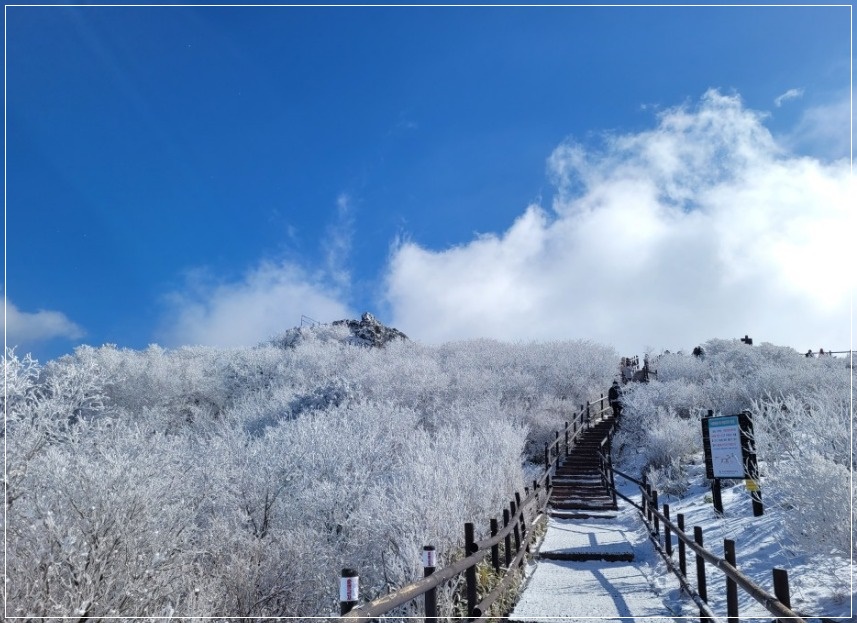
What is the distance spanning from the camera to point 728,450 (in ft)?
36.3

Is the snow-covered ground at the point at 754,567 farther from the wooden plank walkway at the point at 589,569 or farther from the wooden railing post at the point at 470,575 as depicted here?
the wooden railing post at the point at 470,575

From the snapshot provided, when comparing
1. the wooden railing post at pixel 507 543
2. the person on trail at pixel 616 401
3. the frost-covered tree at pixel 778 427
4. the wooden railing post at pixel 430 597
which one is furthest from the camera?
the person on trail at pixel 616 401

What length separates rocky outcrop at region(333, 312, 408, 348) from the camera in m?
51.8

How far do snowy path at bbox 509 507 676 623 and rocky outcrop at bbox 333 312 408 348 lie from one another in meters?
39.6

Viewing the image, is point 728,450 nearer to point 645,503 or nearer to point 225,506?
point 645,503

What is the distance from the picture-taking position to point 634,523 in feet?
43.0

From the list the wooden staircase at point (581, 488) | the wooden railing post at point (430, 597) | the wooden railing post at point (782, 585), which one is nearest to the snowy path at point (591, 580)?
the wooden staircase at point (581, 488)

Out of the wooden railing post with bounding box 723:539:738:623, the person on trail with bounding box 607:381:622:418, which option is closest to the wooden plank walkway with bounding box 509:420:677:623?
the wooden railing post with bounding box 723:539:738:623

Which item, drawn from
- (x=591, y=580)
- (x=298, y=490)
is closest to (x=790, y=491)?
(x=591, y=580)

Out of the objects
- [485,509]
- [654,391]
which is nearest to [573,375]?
[654,391]

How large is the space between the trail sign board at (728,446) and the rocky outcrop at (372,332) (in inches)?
1591

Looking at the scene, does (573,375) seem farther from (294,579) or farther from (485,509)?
(294,579)

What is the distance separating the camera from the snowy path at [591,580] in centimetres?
692

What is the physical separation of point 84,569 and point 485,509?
7.10 m
